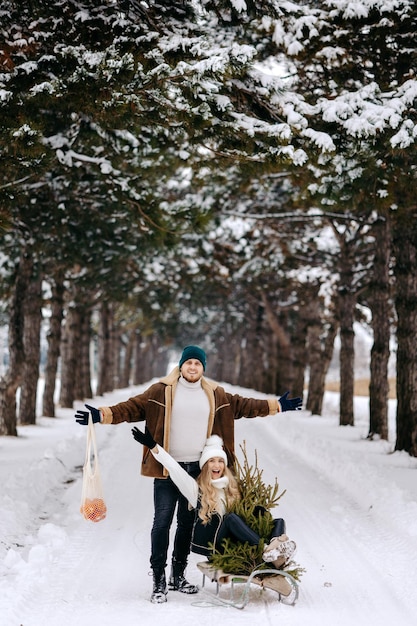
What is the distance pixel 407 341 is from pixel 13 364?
784 centimetres

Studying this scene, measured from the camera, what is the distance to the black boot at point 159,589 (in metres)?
5.14

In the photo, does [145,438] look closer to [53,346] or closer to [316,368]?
[53,346]

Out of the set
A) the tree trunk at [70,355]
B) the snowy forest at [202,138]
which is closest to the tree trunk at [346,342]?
the snowy forest at [202,138]

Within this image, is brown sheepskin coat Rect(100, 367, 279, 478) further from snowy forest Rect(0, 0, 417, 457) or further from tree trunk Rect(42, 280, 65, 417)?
tree trunk Rect(42, 280, 65, 417)

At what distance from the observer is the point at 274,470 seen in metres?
11.5

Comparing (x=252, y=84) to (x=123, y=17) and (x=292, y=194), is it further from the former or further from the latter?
(x=292, y=194)

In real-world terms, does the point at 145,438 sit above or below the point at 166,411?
below

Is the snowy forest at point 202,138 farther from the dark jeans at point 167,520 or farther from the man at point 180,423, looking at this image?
the dark jeans at point 167,520

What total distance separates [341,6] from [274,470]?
7.19m

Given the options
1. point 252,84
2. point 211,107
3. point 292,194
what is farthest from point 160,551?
point 292,194

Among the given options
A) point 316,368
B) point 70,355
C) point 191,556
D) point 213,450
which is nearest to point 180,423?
point 213,450

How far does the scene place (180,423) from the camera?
555 centimetres

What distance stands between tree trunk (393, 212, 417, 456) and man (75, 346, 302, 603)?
723 cm

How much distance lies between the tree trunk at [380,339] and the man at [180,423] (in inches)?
381
